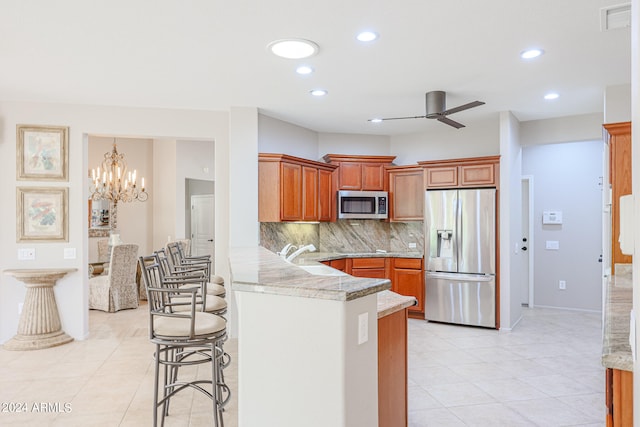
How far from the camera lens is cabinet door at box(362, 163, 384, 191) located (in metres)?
6.47

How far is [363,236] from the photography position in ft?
22.2

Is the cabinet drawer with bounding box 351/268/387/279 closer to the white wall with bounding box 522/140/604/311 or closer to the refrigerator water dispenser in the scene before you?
the refrigerator water dispenser

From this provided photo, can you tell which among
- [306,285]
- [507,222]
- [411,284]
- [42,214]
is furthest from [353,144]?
[306,285]

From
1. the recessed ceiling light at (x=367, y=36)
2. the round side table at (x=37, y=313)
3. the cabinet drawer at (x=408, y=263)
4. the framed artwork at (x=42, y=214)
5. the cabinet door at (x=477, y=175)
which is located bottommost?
Answer: the round side table at (x=37, y=313)

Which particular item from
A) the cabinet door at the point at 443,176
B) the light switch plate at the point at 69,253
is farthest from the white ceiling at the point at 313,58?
the light switch plate at the point at 69,253

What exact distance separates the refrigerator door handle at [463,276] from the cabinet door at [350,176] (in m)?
1.67

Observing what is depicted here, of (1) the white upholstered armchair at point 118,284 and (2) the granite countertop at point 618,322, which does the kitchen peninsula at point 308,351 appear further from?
(1) the white upholstered armchair at point 118,284

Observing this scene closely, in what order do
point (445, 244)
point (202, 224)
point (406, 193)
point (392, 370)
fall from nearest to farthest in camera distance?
point (392, 370) < point (445, 244) < point (406, 193) < point (202, 224)

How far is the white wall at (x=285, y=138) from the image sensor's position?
17.8 feet

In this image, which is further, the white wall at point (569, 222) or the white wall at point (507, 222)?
the white wall at point (569, 222)

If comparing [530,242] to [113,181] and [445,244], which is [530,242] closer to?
[445,244]

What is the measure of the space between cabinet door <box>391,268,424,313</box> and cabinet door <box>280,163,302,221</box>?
166 centimetres

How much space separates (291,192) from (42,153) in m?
2.82

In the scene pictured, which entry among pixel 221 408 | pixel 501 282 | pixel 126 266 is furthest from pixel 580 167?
pixel 126 266
